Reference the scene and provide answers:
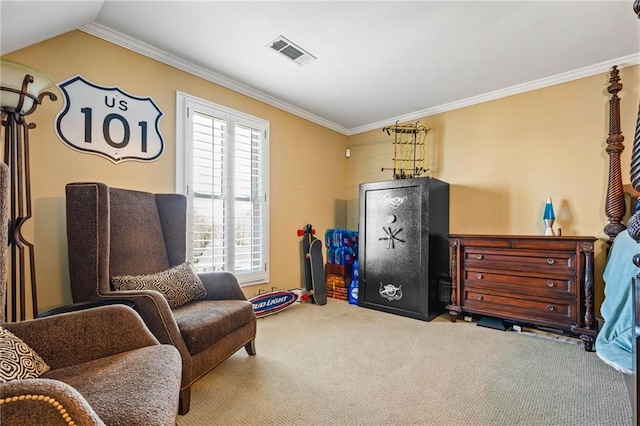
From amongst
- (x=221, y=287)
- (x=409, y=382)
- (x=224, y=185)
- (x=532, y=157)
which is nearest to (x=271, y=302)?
(x=221, y=287)

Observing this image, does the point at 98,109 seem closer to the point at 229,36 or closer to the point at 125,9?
the point at 125,9

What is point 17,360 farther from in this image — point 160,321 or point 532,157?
point 532,157

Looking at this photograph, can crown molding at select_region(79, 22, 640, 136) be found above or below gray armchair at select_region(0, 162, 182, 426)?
above

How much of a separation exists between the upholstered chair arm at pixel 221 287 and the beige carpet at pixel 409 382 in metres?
0.46

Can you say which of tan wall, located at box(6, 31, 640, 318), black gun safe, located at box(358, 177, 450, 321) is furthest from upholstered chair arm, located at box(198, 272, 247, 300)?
black gun safe, located at box(358, 177, 450, 321)

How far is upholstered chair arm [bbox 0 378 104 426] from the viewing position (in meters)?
0.60

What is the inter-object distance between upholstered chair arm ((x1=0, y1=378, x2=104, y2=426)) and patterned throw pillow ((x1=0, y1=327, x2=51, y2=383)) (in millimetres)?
406

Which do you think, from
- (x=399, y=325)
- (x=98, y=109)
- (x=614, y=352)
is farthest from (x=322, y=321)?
(x=98, y=109)

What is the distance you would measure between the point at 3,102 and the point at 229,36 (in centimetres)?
152

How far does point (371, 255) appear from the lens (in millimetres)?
3633

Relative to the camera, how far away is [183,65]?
9.34 feet

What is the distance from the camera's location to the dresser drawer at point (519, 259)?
2520 mm

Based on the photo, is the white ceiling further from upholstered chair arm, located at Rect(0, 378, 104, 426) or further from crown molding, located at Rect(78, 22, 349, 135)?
upholstered chair arm, located at Rect(0, 378, 104, 426)

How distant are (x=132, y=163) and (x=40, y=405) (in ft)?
7.54
